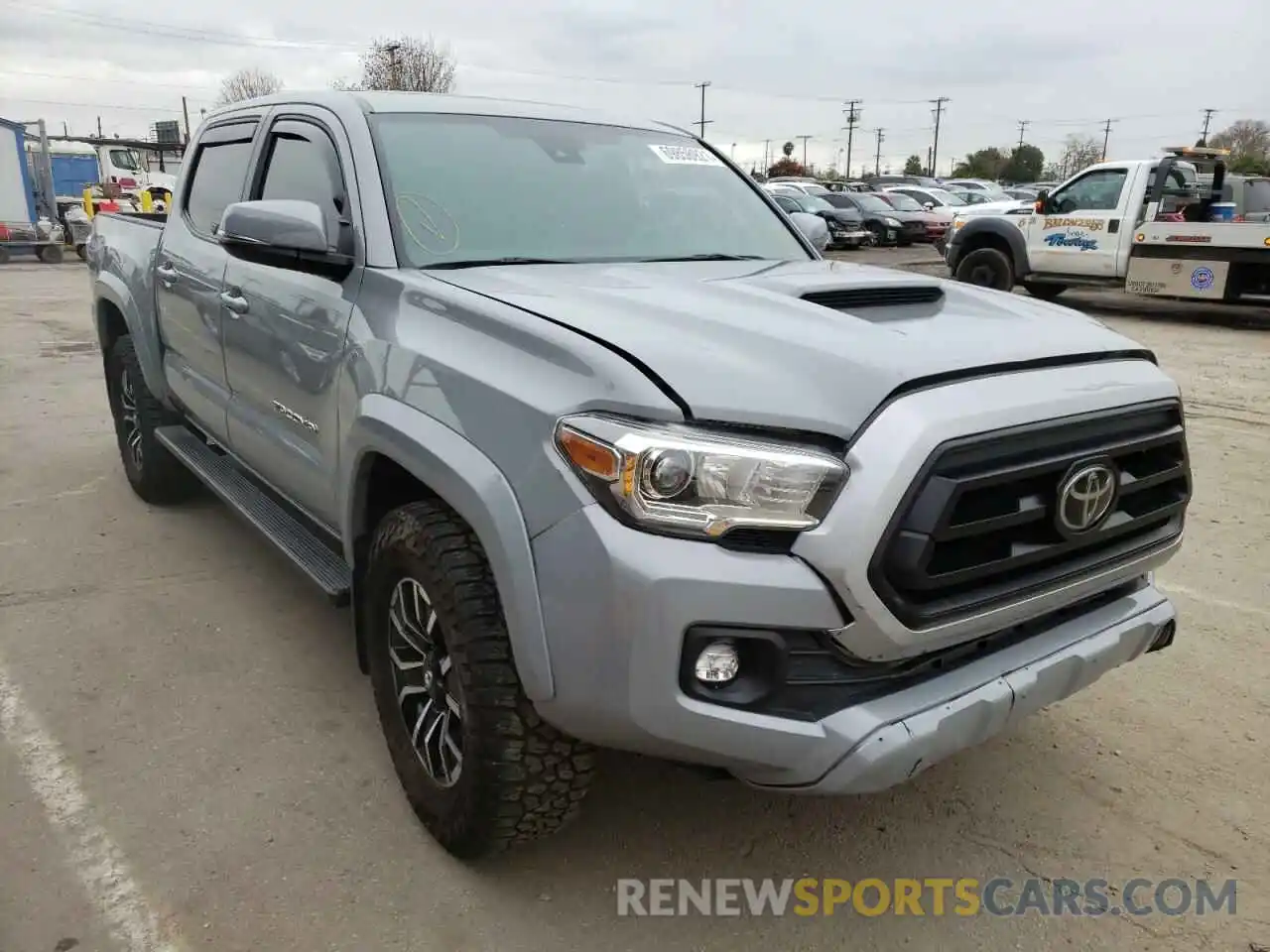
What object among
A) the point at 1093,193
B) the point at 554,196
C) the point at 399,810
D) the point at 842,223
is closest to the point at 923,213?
the point at 842,223

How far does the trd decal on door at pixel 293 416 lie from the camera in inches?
115

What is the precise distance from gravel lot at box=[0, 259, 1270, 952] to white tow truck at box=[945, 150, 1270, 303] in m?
9.25

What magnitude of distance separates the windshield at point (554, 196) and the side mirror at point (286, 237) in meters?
0.20

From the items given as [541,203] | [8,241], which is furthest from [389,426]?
[8,241]

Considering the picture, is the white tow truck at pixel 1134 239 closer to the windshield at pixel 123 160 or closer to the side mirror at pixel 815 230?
the side mirror at pixel 815 230

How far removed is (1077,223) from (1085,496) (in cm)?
1249

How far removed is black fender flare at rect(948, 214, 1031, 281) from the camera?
13.7 m

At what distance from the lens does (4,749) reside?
9.57ft

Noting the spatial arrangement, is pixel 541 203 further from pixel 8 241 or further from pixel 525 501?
pixel 8 241

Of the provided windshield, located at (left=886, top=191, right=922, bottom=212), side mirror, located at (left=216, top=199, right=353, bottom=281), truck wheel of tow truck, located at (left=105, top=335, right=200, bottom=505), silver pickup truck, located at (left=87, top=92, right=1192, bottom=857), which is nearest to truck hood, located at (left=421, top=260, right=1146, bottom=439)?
silver pickup truck, located at (left=87, top=92, right=1192, bottom=857)

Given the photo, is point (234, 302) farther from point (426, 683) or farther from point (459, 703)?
point (459, 703)

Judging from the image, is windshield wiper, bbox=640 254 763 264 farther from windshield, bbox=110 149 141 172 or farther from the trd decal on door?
windshield, bbox=110 149 141 172

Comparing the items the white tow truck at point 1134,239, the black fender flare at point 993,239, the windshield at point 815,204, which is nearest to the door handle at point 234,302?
the white tow truck at point 1134,239

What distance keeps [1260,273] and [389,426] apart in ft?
41.3
